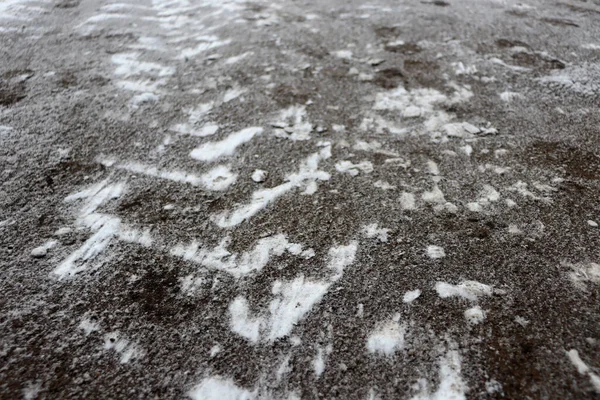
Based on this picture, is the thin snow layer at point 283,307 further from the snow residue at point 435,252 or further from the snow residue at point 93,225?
the snow residue at point 93,225

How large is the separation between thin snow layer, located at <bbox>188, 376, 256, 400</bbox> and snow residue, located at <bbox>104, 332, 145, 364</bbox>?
0.15m

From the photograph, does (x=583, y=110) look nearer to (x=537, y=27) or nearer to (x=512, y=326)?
(x=537, y=27)

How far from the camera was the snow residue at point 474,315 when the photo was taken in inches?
34.5

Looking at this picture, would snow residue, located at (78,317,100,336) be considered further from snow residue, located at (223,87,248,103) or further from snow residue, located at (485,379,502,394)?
snow residue, located at (223,87,248,103)

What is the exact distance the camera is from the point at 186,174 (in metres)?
1.30

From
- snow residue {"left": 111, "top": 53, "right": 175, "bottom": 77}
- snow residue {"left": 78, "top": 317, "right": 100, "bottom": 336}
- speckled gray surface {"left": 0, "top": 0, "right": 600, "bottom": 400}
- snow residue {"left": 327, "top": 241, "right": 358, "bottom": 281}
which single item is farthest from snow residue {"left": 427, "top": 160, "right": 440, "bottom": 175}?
snow residue {"left": 111, "top": 53, "right": 175, "bottom": 77}

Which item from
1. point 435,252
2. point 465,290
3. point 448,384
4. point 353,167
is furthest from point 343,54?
point 448,384

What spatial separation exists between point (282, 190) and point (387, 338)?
0.57 metres

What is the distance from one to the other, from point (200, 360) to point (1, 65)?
6.17 ft

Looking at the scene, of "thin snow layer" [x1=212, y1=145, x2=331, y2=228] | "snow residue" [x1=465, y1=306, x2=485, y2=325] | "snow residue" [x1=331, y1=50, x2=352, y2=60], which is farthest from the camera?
"snow residue" [x1=331, y1=50, x2=352, y2=60]

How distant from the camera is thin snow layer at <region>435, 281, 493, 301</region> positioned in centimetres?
93

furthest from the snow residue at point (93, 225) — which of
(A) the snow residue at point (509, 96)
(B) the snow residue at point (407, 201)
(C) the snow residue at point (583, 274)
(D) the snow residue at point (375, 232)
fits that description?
(A) the snow residue at point (509, 96)

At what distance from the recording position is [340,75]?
1829mm

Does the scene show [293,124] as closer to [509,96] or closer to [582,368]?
[509,96]
